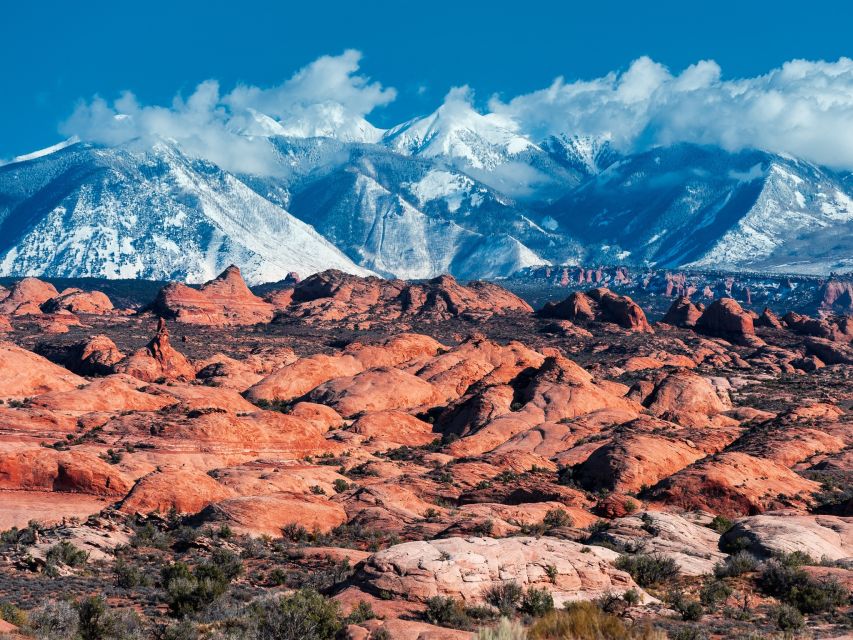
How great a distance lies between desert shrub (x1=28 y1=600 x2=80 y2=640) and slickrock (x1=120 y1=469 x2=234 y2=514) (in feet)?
47.0

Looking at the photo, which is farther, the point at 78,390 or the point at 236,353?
the point at 236,353

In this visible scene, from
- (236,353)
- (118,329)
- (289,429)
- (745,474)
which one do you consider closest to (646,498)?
(745,474)

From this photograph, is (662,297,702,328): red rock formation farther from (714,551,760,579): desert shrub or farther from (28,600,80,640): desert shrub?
(28,600,80,640): desert shrub

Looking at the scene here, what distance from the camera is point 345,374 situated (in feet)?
323

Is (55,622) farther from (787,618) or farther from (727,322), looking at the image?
(727,322)

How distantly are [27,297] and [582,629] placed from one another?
182563 mm

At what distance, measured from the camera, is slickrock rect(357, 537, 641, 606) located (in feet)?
89.6

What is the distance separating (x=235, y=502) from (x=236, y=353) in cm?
8578

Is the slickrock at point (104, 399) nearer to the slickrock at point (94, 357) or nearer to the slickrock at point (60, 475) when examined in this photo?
the slickrock at point (60, 475)

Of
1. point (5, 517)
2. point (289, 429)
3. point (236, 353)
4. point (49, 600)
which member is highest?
point (236, 353)

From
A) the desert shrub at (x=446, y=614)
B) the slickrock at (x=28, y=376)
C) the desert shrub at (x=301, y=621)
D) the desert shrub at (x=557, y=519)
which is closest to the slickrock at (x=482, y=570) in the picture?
the desert shrub at (x=446, y=614)

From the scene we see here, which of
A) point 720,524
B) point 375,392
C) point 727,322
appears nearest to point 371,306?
point 727,322

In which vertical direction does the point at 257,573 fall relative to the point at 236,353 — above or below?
below

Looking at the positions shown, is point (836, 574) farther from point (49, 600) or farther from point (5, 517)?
point (5, 517)
